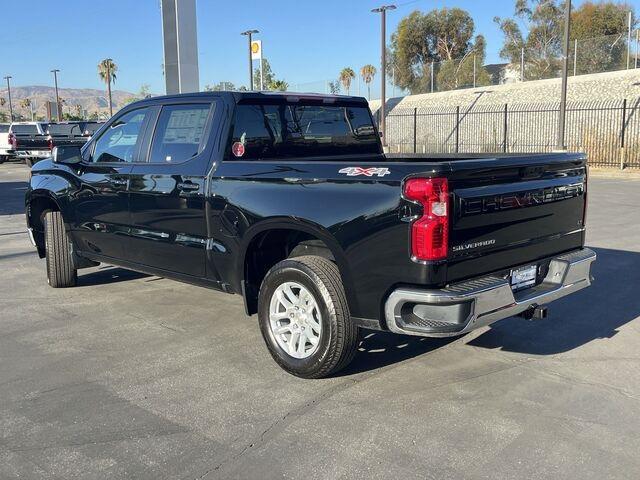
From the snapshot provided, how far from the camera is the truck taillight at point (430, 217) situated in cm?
353

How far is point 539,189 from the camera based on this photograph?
4.20 m

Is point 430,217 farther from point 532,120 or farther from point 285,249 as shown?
point 532,120

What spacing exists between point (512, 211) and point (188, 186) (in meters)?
2.52

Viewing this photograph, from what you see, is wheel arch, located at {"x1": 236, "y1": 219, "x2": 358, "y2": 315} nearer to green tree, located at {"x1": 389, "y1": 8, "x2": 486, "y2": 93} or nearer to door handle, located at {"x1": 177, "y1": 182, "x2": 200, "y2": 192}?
door handle, located at {"x1": 177, "y1": 182, "x2": 200, "y2": 192}

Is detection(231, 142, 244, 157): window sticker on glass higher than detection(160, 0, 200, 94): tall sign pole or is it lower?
lower

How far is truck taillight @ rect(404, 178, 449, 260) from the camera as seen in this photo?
11.6 feet

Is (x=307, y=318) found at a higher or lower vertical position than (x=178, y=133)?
lower

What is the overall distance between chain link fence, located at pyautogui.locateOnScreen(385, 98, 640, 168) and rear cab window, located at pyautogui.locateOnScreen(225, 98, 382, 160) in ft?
67.3

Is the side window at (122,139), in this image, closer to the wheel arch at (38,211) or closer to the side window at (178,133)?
the side window at (178,133)

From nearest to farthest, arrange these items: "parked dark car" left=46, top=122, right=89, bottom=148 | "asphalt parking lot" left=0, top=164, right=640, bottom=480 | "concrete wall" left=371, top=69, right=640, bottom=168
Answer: "asphalt parking lot" left=0, top=164, right=640, bottom=480 → "parked dark car" left=46, top=122, right=89, bottom=148 → "concrete wall" left=371, top=69, right=640, bottom=168

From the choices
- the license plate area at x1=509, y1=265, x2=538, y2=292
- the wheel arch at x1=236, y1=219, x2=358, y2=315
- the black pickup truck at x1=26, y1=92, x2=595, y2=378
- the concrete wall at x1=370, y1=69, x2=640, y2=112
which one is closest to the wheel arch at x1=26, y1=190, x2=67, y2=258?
the black pickup truck at x1=26, y1=92, x2=595, y2=378

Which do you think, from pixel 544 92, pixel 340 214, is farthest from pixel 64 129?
pixel 340 214

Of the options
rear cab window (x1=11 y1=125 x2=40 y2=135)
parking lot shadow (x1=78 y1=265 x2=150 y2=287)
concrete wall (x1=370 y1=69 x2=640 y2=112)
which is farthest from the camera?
concrete wall (x1=370 y1=69 x2=640 y2=112)

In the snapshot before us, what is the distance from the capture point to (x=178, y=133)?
5.35 meters
